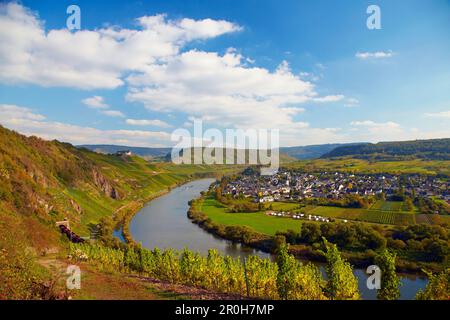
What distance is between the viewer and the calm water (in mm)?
39812

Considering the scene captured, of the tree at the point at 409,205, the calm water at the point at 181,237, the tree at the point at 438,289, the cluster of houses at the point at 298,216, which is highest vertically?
the tree at the point at 438,289

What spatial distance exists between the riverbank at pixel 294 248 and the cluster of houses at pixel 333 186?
3731 cm

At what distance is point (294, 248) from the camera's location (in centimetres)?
5247

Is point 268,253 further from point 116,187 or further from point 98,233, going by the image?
point 116,187

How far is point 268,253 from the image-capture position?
175 feet

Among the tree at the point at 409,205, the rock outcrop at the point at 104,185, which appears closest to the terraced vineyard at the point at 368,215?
the tree at the point at 409,205

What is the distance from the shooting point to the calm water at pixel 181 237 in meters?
39.8

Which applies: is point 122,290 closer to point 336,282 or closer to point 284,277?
point 284,277

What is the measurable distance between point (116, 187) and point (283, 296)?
92724mm

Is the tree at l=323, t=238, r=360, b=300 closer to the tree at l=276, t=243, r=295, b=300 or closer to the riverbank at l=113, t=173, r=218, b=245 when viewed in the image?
the tree at l=276, t=243, r=295, b=300

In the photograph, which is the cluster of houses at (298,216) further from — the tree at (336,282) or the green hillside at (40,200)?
the tree at (336,282)

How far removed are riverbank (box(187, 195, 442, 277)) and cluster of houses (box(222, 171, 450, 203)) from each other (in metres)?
37.3
